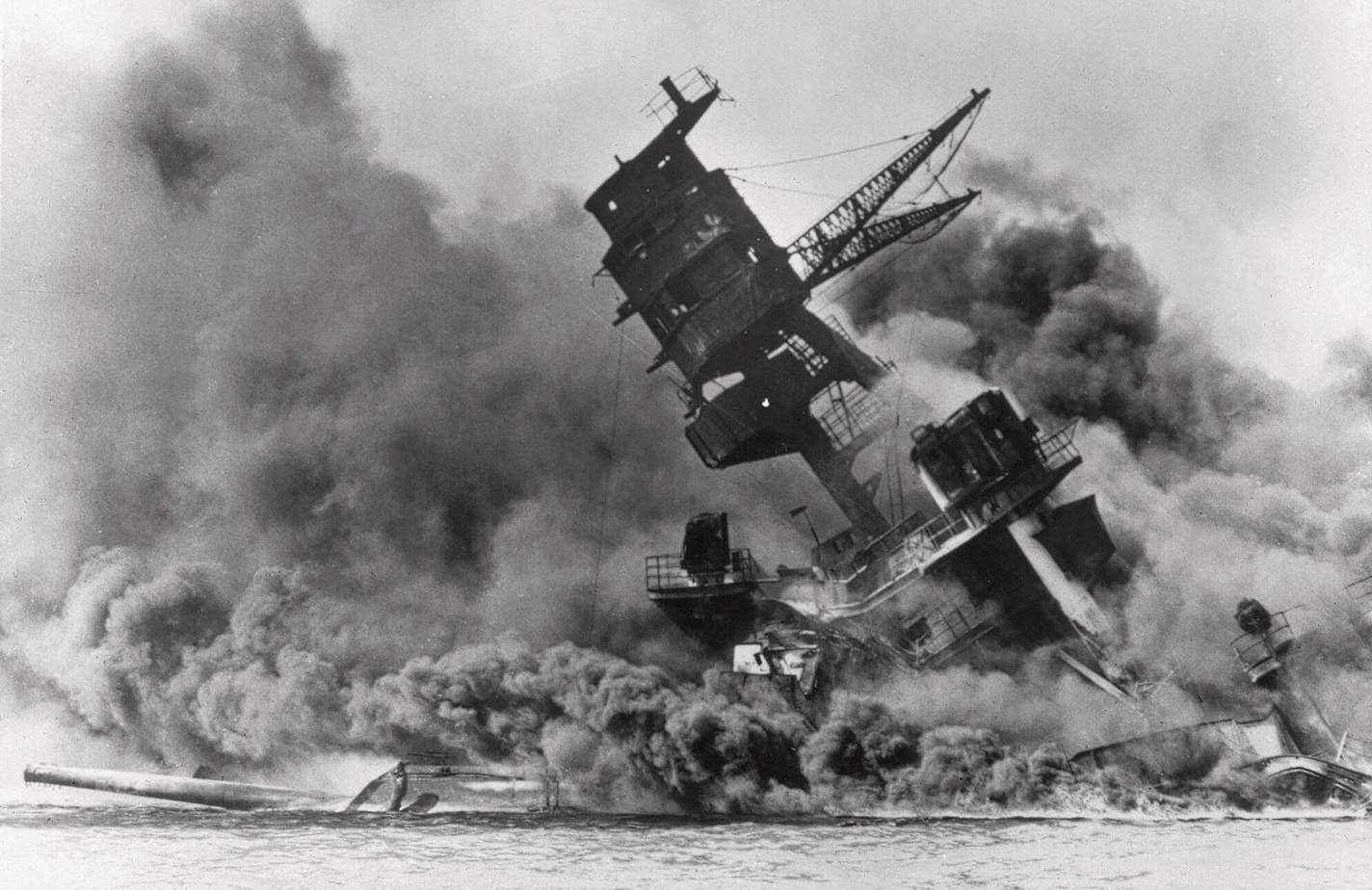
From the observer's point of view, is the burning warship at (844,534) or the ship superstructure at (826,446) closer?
the burning warship at (844,534)

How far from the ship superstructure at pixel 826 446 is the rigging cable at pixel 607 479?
708 millimetres

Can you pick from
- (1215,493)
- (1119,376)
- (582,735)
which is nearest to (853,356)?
(1119,376)

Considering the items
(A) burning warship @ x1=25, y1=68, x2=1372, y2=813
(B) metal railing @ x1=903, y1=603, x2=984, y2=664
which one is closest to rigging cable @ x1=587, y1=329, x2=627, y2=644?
(A) burning warship @ x1=25, y1=68, x2=1372, y2=813

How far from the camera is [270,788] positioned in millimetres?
11320

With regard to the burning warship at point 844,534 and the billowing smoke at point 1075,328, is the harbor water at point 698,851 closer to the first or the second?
the burning warship at point 844,534

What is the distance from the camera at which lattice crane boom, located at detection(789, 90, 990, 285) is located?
34.4 ft

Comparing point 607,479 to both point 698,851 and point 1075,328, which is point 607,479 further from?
point 1075,328

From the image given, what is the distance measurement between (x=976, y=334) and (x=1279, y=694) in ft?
17.2

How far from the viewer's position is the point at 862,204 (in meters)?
11.2

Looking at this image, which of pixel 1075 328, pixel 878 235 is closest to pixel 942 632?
pixel 1075 328

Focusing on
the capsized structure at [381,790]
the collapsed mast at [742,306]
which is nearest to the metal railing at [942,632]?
the collapsed mast at [742,306]

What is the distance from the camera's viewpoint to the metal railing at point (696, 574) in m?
10.9

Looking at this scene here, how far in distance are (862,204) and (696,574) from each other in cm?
459

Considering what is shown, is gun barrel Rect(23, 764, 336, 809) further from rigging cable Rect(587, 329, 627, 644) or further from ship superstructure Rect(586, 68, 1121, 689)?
ship superstructure Rect(586, 68, 1121, 689)
